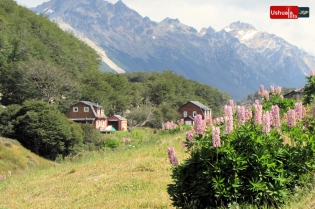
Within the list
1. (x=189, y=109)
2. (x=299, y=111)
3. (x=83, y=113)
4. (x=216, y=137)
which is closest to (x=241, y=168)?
(x=216, y=137)

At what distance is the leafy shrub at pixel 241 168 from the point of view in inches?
289

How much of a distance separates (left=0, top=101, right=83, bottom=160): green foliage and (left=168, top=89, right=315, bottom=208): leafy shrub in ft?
170

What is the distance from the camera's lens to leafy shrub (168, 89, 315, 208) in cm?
A: 734

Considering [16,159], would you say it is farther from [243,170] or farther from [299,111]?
[243,170]

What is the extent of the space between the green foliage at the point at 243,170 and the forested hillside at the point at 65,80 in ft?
250

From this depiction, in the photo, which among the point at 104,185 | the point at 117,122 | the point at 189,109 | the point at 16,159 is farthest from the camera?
the point at 189,109

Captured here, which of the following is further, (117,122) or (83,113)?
(117,122)

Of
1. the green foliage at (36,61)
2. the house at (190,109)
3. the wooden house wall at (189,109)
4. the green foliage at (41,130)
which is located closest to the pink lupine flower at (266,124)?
the green foliage at (41,130)

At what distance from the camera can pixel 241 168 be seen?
724 cm

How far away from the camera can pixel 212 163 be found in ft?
Result: 24.6

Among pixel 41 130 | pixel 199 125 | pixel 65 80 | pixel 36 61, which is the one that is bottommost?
pixel 199 125

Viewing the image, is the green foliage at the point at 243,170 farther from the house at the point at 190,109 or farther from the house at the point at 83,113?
the house at the point at 190,109

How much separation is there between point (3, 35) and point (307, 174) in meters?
94.5

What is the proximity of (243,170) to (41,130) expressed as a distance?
52735 millimetres
